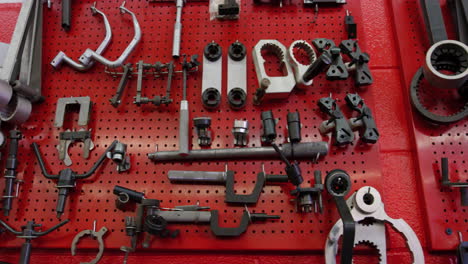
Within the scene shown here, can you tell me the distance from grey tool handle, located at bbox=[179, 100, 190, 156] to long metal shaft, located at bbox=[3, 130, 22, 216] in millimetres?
913

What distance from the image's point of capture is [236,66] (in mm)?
1845

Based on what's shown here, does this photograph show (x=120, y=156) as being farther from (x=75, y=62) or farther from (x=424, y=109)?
(x=424, y=109)

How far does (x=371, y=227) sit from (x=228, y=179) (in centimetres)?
72

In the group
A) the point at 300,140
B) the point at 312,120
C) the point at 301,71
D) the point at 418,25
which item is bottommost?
the point at 300,140

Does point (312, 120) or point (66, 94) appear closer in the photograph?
point (312, 120)

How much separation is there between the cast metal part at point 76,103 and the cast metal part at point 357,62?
4.89ft

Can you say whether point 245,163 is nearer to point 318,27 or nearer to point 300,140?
point 300,140

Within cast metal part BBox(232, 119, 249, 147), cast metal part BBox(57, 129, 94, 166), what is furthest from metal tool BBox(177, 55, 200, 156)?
cast metal part BBox(57, 129, 94, 166)

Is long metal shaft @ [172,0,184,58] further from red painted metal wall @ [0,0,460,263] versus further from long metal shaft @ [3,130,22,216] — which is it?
long metal shaft @ [3,130,22,216]

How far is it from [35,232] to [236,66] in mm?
1373

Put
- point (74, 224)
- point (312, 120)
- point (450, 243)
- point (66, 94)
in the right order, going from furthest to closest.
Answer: point (66, 94), point (312, 120), point (74, 224), point (450, 243)

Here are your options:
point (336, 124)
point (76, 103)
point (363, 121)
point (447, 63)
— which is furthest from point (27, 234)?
point (447, 63)

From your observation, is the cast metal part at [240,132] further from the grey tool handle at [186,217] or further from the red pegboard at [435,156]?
the red pegboard at [435,156]

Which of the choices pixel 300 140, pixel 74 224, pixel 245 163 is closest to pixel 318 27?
pixel 300 140
